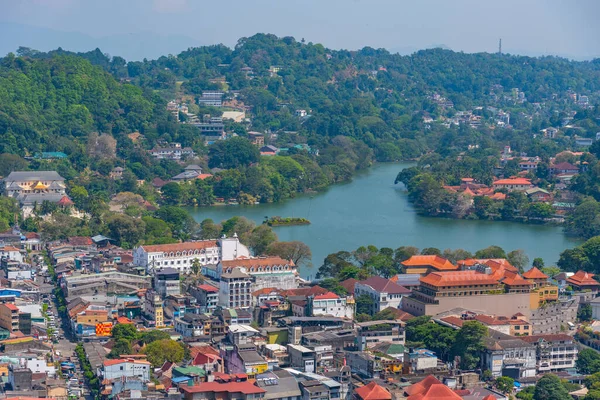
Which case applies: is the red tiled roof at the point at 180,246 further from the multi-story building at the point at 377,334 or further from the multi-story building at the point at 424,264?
the multi-story building at the point at 377,334

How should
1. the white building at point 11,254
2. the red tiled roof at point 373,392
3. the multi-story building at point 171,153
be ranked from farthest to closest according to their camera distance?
the multi-story building at point 171,153 < the white building at point 11,254 < the red tiled roof at point 373,392

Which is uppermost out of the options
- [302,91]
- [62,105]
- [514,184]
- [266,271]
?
[302,91]

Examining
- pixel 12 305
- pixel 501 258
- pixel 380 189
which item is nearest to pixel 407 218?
pixel 380 189

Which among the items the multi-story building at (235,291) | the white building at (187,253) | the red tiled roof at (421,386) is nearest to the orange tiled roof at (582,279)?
the multi-story building at (235,291)

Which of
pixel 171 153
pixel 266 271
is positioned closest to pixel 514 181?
pixel 171 153

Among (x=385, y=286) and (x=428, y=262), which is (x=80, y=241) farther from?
(x=385, y=286)

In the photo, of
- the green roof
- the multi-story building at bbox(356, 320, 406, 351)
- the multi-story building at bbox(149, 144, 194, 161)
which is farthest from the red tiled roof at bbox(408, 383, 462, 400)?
the multi-story building at bbox(149, 144, 194, 161)

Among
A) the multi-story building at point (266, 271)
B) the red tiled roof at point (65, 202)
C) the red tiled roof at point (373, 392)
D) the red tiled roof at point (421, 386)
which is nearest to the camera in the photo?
the red tiled roof at point (373, 392)
